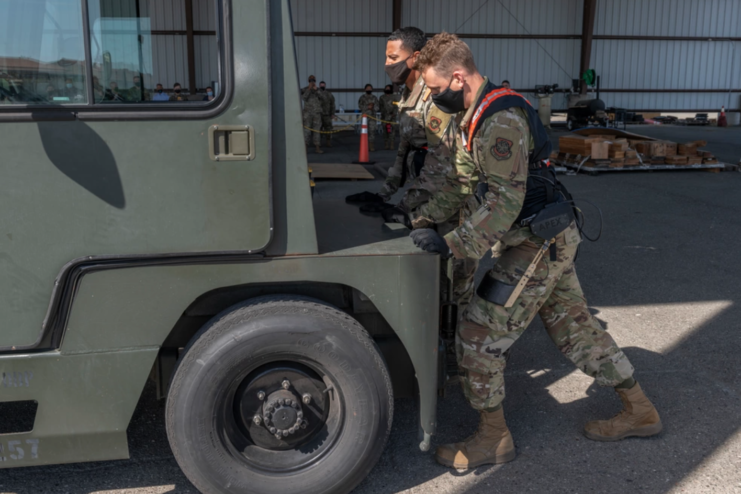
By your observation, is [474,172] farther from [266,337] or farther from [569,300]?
[266,337]

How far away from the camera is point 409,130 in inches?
161

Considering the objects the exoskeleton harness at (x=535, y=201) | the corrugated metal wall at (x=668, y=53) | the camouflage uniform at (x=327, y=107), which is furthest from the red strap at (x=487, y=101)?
the corrugated metal wall at (x=668, y=53)

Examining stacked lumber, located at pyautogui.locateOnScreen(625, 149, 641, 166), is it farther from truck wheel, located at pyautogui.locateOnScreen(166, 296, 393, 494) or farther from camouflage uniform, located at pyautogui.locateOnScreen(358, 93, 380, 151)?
truck wheel, located at pyautogui.locateOnScreen(166, 296, 393, 494)

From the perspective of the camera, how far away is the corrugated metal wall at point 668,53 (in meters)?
25.1

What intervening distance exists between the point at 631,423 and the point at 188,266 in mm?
2253

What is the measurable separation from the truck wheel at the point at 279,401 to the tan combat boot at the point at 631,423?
127 centimetres

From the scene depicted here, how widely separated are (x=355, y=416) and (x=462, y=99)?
1369 millimetres

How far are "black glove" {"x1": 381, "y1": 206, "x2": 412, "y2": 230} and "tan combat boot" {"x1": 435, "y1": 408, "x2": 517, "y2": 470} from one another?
940mm

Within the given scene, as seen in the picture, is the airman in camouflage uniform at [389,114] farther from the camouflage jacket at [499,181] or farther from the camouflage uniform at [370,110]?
the camouflage jacket at [499,181]

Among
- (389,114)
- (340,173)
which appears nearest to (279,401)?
(340,173)

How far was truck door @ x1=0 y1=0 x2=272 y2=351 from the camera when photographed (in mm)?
2193

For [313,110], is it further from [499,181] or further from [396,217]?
[499,181]

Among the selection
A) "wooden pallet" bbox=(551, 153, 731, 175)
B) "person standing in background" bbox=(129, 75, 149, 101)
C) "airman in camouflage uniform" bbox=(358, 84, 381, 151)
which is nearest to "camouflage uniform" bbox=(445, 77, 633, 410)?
"person standing in background" bbox=(129, 75, 149, 101)

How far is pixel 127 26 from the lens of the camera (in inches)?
96.4
